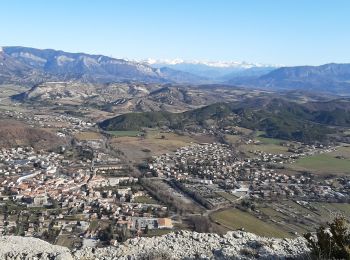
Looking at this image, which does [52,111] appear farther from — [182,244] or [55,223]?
[182,244]

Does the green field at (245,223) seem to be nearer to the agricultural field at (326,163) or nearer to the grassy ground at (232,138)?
the agricultural field at (326,163)

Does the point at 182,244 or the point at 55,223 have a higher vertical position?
the point at 182,244

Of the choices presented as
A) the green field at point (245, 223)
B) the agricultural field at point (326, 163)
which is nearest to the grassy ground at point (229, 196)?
the green field at point (245, 223)

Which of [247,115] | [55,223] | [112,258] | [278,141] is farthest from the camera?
[247,115]

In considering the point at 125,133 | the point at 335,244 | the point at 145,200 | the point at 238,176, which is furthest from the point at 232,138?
the point at 335,244

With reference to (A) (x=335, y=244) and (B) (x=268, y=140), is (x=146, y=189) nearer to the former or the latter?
(A) (x=335, y=244)

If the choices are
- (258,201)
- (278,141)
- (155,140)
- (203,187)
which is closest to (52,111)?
(155,140)
